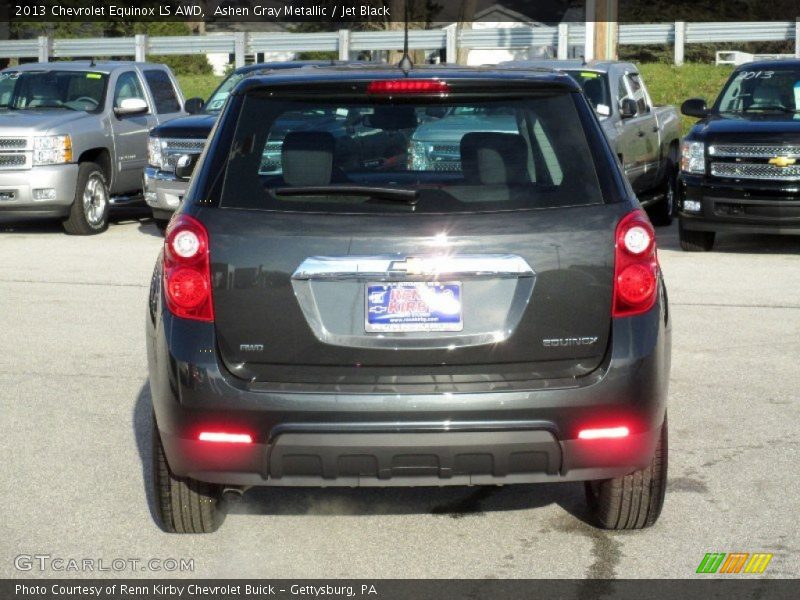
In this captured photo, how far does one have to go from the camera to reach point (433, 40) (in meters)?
37.1

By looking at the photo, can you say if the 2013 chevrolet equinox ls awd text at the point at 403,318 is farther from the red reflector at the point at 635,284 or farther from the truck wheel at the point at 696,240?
the truck wheel at the point at 696,240

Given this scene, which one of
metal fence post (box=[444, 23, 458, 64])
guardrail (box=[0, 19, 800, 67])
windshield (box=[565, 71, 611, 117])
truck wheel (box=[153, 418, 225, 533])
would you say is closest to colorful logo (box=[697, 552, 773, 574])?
truck wheel (box=[153, 418, 225, 533])

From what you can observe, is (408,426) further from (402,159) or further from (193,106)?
(193,106)

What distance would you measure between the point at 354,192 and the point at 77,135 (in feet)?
38.4

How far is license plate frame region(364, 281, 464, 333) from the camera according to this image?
4.61 metres

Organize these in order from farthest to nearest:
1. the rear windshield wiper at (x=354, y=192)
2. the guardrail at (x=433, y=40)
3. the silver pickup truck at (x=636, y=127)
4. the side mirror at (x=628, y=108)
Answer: the guardrail at (x=433, y=40)
the silver pickup truck at (x=636, y=127)
the side mirror at (x=628, y=108)
the rear windshield wiper at (x=354, y=192)

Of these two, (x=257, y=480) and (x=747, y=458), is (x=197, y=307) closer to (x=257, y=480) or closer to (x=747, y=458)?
(x=257, y=480)

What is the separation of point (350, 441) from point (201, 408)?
523 millimetres

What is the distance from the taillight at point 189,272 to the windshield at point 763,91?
1051 centimetres

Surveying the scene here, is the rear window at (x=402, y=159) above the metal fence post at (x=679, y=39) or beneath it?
above

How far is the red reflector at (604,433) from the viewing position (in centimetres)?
469

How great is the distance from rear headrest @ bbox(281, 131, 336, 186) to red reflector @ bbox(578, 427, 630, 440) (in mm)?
1216

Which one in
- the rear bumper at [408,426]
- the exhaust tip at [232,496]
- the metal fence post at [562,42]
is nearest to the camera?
the rear bumper at [408,426]

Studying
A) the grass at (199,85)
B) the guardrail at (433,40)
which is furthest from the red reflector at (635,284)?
the grass at (199,85)
